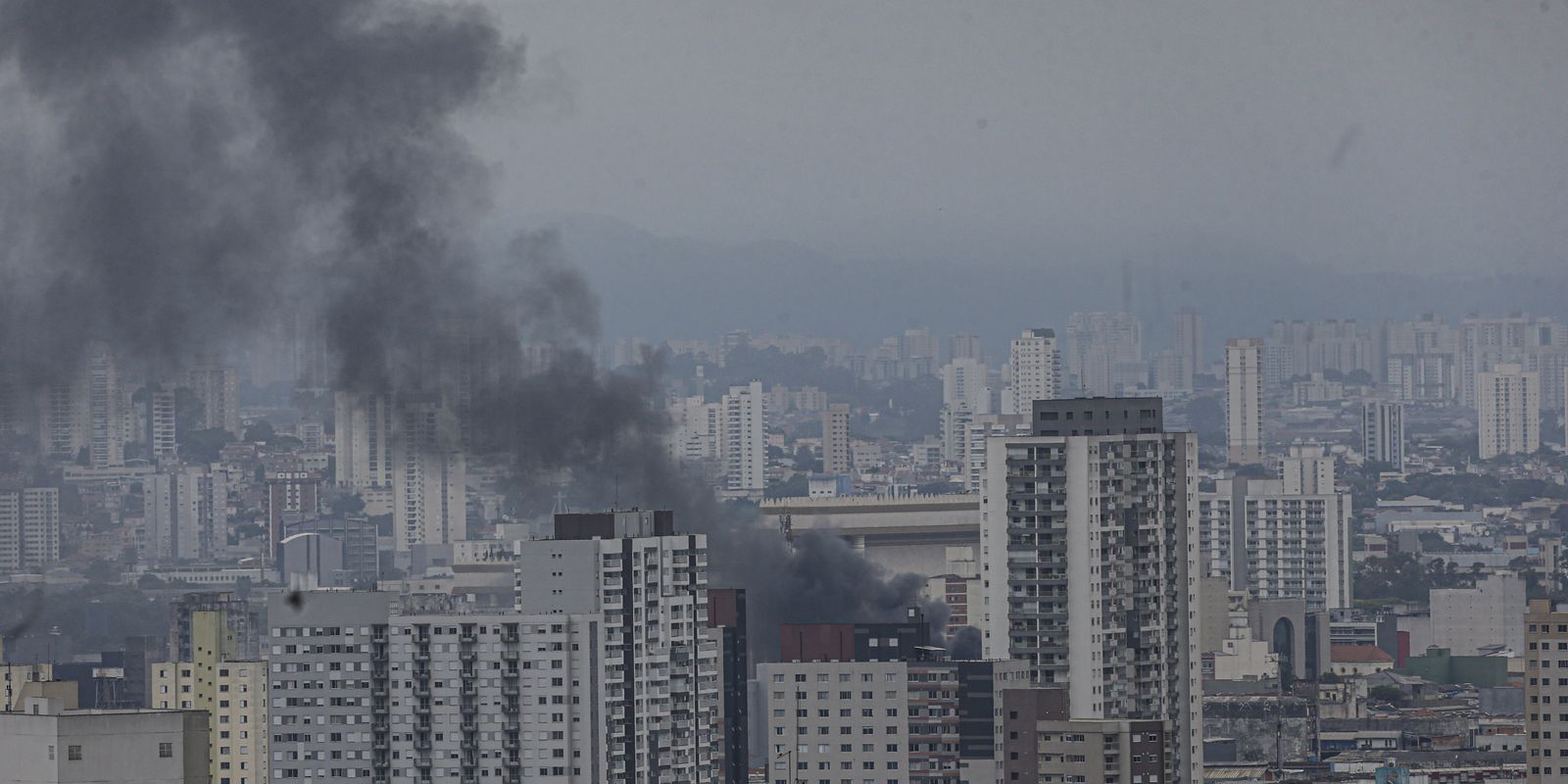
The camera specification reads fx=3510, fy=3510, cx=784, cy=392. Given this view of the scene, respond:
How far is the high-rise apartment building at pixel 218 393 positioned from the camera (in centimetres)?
3900

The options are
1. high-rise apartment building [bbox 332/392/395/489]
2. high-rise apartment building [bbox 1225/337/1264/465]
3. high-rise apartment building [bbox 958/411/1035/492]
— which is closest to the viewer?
high-rise apartment building [bbox 332/392/395/489]

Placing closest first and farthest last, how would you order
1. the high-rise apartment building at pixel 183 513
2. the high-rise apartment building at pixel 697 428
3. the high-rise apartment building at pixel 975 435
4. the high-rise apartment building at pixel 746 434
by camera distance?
the high-rise apartment building at pixel 183 513 < the high-rise apartment building at pixel 697 428 < the high-rise apartment building at pixel 975 435 < the high-rise apartment building at pixel 746 434

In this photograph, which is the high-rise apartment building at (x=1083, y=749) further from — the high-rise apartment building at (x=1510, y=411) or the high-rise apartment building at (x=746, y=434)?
the high-rise apartment building at (x=746, y=434)

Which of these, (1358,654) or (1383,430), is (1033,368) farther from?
(1358,654)

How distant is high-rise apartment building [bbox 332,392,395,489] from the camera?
125 feet

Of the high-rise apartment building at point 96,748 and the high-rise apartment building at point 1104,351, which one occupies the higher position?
the high-rise apartment building at point 1104,351

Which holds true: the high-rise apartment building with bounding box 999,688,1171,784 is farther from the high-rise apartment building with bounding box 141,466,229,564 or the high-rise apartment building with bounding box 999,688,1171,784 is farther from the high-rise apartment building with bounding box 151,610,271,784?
the high-rise apartment building with bounding box 141,466,229,564

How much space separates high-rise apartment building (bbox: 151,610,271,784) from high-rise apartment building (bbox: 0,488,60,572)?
751 cm

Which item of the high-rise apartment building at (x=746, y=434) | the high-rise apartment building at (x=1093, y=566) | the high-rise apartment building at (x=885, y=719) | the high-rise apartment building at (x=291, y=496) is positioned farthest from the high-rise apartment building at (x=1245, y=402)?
the high-rise apartment building at (x=885, y=719)

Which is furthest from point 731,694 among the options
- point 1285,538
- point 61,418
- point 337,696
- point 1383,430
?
point 1383,430

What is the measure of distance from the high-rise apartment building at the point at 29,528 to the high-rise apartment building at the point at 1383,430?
81.8 ft

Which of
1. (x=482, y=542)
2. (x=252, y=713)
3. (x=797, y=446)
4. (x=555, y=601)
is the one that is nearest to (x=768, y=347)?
(x=797, y=446)

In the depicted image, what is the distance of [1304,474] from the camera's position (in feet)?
182

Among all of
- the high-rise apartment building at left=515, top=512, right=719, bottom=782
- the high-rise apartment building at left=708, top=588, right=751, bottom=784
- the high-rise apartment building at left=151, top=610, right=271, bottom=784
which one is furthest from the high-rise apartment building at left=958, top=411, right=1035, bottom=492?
the high-rise apartment building at left=515, top=512, right=719, bottom=782
